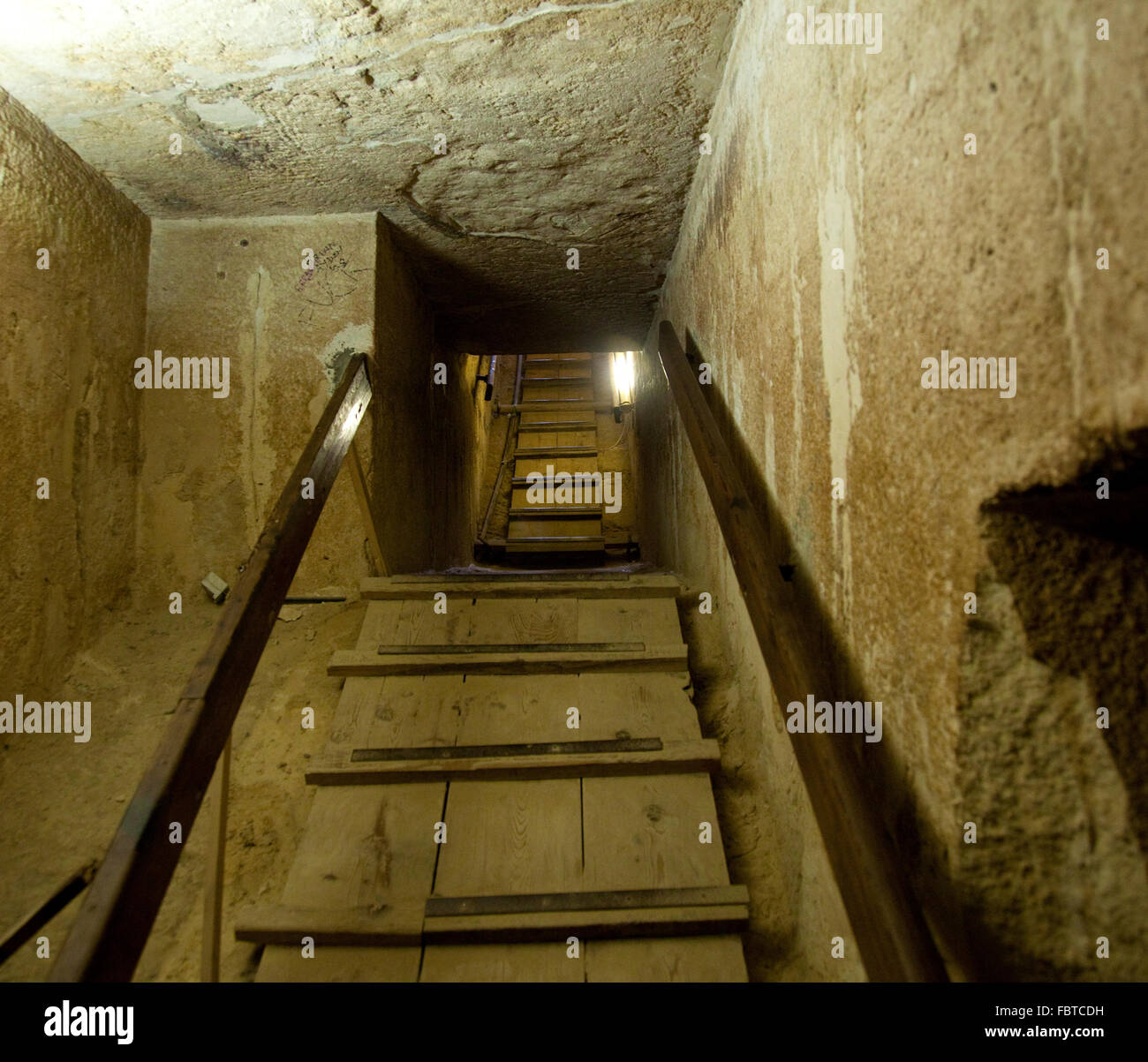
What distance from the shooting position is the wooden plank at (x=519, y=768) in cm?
169

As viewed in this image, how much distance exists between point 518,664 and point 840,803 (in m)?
1.18

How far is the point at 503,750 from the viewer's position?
173 centimetres

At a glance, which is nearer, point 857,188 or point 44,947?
point 857,188

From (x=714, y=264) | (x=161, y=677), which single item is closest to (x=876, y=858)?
(x=714, y=264)

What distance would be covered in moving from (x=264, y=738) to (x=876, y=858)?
1671 mm

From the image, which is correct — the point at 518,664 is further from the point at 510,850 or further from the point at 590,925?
the point at 590,925

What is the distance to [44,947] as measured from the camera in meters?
1.42

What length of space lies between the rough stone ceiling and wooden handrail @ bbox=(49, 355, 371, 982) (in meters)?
1.13

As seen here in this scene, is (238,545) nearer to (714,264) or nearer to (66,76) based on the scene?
(66,76)

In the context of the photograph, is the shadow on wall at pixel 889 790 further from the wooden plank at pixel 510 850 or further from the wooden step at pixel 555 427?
the wooden step at pixel 555 427

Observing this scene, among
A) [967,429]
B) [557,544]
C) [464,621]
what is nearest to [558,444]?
[557,544]

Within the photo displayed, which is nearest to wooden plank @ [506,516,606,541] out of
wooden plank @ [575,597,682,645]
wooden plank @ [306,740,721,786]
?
wooden plank @ [575,597,682,645]

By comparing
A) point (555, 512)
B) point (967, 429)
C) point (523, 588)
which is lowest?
point (523, 588)
